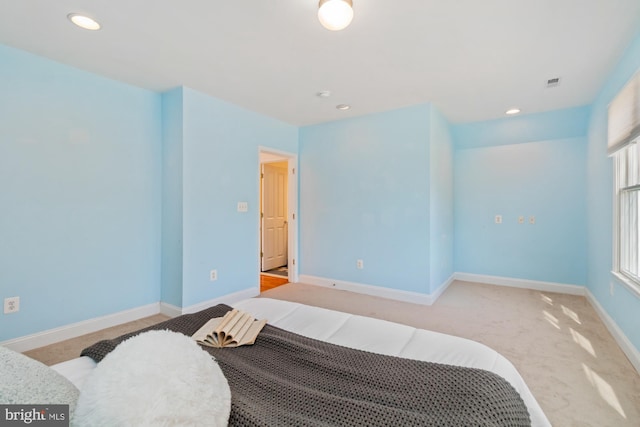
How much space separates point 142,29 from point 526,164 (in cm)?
494

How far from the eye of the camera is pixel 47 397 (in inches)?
29.6

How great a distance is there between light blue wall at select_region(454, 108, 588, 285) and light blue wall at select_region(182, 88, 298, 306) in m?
3.30

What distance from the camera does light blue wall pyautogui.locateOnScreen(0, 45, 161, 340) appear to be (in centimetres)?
240

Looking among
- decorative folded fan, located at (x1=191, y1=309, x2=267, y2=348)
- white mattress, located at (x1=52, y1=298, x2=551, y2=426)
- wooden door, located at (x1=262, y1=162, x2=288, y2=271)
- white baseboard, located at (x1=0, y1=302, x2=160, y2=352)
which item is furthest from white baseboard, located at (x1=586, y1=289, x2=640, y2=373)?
wooden door, located at (x1=262, y1=162, x2=288, y2=271)

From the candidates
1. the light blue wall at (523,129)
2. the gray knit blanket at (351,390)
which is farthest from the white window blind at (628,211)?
the gray knit blanket at (351,390)

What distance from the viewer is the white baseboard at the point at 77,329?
2.43m

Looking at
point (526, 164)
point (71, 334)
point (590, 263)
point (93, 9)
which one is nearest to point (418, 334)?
point (93, 9)

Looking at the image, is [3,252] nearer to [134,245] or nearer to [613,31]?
[134,245]

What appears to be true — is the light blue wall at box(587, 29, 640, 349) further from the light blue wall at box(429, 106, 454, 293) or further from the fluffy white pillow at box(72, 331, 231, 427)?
the fluffy white pillow at box(72, 331, 231, 427)

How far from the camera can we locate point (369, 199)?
4121 millimetres

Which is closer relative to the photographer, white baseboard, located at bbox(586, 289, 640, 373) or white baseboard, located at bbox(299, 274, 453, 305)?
white baseboard, located at bbox(586, 289, 640, 373)

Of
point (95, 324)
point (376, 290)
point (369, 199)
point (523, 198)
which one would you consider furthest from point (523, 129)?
point (95, 324)

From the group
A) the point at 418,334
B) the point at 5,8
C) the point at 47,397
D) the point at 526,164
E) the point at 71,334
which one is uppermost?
the point at 5,8

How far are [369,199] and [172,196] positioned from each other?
2.49m
